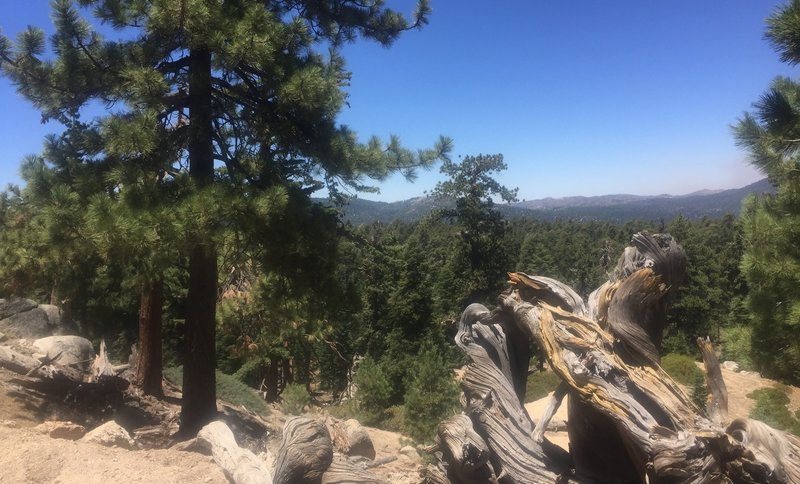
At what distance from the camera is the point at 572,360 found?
13.6ft

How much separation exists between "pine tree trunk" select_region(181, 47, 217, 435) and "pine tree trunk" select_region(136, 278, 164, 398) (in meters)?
1.86

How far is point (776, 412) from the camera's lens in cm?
939

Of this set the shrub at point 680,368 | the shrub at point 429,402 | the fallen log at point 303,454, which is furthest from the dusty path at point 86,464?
the shrub at point 680,368

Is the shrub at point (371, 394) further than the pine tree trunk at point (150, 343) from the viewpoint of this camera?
Yes

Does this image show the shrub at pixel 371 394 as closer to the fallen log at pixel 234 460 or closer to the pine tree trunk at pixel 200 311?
the pine tree trunk at pixel 200 311

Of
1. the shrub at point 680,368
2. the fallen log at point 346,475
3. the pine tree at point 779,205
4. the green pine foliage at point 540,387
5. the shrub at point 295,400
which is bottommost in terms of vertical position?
the green pine foliage at point 540,387

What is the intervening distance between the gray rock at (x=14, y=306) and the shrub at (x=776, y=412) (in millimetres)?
15341

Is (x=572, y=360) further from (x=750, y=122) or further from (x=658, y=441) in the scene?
(x=750, y=122)

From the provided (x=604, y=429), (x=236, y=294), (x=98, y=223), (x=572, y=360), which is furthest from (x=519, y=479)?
(x=236, y=294)

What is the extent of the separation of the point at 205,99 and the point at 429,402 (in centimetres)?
707

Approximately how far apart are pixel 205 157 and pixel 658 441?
565 cm

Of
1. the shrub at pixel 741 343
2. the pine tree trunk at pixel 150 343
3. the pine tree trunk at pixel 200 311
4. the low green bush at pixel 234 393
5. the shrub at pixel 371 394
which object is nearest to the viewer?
the pine tree trunk at pixel 200 311

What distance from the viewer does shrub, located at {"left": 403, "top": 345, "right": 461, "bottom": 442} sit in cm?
977

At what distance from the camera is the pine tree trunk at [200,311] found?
6234 millimetres
